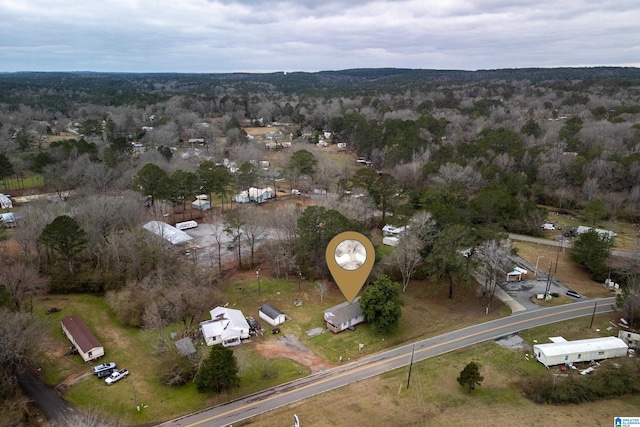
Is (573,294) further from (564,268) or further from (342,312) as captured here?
(342,312)

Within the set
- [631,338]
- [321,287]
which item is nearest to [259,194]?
[321,287]

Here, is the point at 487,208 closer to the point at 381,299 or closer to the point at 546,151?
the point at 381,299

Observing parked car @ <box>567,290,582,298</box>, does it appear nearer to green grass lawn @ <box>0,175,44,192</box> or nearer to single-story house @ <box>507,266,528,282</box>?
single-story house @ <box>507,266,528,282</box>

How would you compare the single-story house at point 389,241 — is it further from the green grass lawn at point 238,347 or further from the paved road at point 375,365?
the paved road at point 375,365

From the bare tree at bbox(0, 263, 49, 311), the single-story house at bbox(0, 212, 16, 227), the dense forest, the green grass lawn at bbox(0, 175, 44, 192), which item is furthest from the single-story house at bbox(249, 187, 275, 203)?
the green grass lawn at bbox(0, 175, 44, 192)

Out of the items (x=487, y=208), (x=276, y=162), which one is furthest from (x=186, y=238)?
(x=276, y=162)
